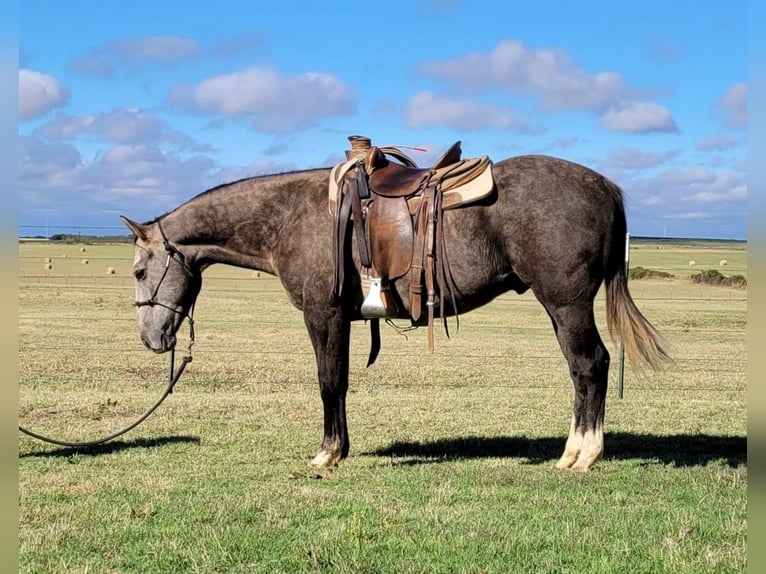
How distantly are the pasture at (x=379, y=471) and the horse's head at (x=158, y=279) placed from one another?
1.18 metres

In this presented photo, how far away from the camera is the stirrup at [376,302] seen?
6793 mm

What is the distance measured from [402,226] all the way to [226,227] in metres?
1.74

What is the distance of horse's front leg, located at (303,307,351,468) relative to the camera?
6.96 m

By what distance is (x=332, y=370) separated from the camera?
7.04 m

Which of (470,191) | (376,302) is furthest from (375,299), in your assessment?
(470,191)

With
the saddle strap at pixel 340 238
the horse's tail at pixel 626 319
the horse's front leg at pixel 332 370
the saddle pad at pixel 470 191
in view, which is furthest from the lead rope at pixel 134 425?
the horse's tail at pixel 626 319

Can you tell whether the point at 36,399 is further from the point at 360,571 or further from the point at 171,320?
the point at 360,571

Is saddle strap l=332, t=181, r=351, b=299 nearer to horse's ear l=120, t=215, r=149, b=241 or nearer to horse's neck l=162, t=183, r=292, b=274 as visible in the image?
horse's neck l=162, t=183, r=292, b=274

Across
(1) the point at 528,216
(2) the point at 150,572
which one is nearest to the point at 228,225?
(1) the point at 528,216

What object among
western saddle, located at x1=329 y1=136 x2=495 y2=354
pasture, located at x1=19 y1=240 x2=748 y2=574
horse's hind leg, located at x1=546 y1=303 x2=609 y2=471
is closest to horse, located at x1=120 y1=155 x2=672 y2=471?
horse's hind leg, located at x1=546 y1=303 x2=609 y2=471

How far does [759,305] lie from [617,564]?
2.63 meters

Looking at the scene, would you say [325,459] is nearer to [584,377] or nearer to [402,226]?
[402,226]

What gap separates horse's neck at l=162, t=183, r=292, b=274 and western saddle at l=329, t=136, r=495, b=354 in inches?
32.0

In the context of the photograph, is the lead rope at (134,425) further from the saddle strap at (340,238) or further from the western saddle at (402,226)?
the western saddle at (402,226)
